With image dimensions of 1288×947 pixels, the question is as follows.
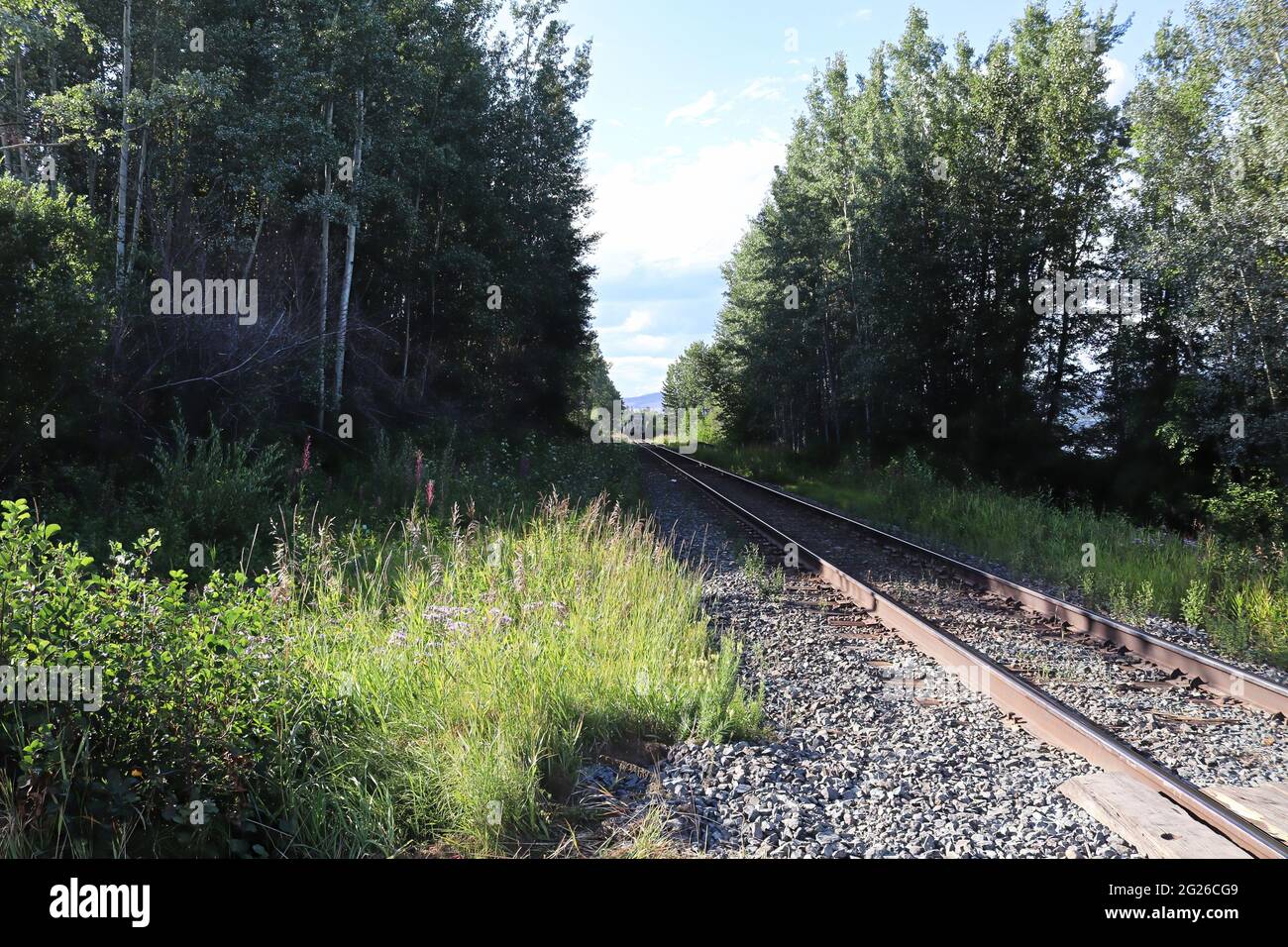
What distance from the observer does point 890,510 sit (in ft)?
52.8

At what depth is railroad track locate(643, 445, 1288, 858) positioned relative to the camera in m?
3.73

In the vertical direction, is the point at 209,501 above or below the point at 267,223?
below

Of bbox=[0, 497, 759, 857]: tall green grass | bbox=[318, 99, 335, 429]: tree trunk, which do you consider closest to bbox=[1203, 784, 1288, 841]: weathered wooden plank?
bbox=[0, 497, 759, 857]: tall green grass

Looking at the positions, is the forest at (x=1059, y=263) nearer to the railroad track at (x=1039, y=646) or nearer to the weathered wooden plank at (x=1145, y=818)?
the railroad track at (x=1039, y=646)

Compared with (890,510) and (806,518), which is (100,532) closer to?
(806,518)

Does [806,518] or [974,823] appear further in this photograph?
[806,518]

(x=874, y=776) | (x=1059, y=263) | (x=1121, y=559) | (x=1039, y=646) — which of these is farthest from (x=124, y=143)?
(x=1059, y=263)

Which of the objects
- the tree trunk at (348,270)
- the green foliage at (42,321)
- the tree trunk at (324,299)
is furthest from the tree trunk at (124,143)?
the tree trunk at (348,270)

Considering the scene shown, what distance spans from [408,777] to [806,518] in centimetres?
1267

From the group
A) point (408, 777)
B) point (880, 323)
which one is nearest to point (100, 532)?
point (408, 777)

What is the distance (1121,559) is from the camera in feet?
30.9

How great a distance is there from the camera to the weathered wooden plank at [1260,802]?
332cm

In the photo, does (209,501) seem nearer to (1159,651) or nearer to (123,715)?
(123,715)

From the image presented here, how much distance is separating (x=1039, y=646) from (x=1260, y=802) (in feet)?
9.14
